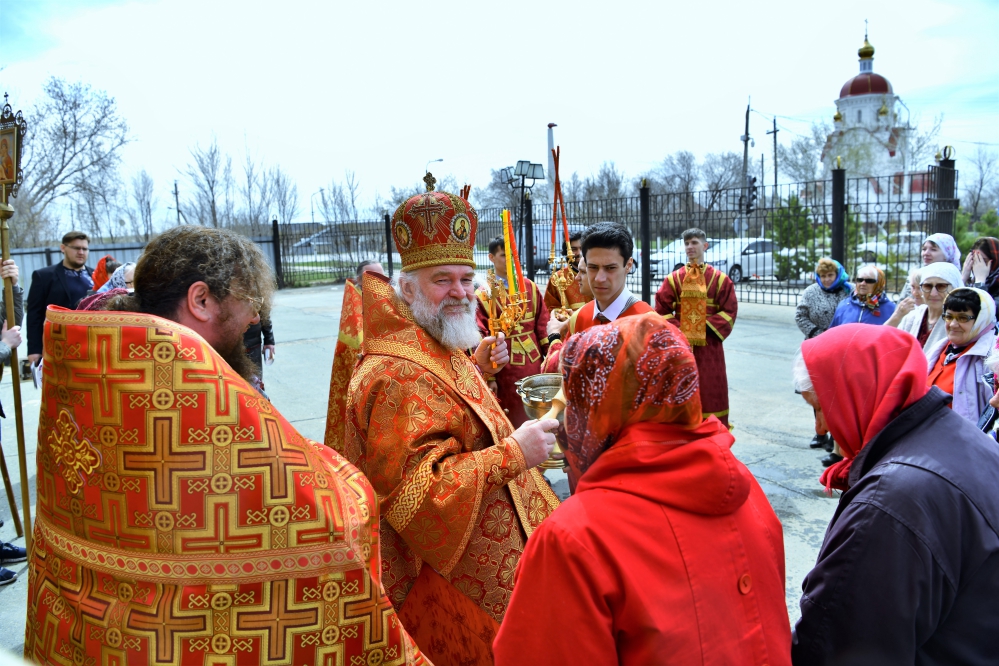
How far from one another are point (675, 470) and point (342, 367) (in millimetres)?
2264

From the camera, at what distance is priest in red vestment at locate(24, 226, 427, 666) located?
144 centimetres

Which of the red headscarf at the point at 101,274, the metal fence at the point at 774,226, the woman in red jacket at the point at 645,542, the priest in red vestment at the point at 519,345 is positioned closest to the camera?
the woman in red jacket at the point at 645,542

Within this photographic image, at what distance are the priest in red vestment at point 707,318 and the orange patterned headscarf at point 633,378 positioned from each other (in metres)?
4.56

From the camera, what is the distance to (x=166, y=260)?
1.66m

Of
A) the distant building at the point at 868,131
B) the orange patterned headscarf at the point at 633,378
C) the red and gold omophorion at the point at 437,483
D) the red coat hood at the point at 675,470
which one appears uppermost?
the distant building at the point at 868,131

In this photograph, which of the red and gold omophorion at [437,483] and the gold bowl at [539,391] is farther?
the gold bowl at [539,391]

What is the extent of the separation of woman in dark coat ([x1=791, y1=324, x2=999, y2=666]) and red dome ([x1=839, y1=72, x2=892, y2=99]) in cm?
5948

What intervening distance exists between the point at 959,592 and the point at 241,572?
1606 millimetres

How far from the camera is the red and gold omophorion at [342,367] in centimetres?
322

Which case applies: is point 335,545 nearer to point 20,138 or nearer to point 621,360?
point 621,360

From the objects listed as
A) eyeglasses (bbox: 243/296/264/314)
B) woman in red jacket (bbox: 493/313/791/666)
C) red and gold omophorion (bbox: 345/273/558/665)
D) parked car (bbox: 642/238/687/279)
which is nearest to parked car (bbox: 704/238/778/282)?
parked car (bbox: 642/238/687/279)

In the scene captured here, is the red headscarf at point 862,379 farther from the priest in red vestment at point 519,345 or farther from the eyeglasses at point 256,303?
the priest in red vestment at point 519,345

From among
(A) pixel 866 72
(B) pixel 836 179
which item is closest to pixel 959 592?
(B) pixel 836 179

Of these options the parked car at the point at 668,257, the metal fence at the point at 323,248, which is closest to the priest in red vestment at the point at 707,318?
the parked car at the point at 668,257
